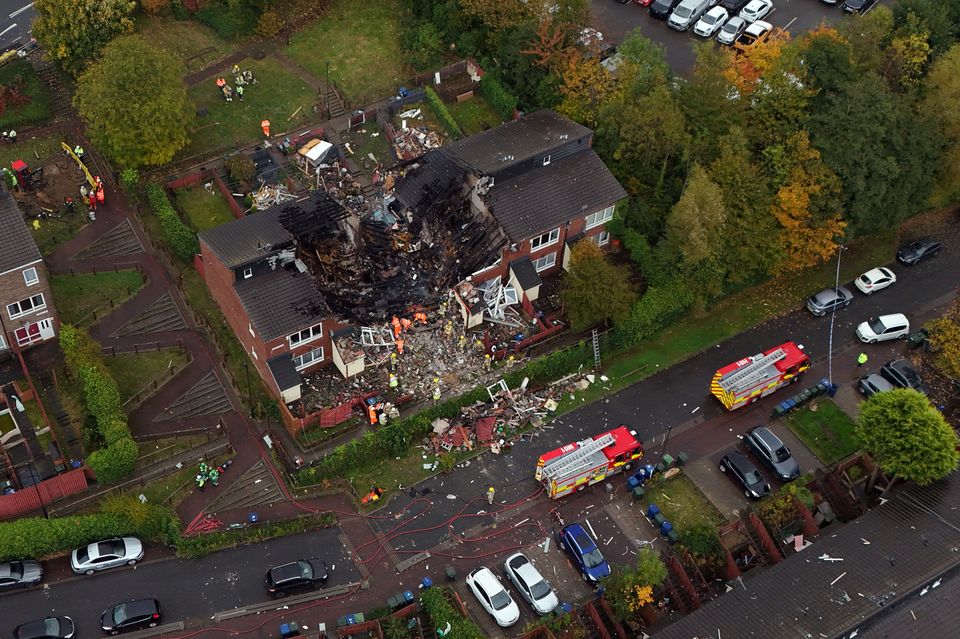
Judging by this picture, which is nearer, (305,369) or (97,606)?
(97,606)

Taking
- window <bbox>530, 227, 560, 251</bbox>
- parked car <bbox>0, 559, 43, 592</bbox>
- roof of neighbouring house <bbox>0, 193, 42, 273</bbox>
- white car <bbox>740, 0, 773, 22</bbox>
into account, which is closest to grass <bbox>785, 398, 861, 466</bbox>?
window <bbox>530, 227, 560, 251</bbox>

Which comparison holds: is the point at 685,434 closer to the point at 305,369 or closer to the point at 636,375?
the point at 636,375

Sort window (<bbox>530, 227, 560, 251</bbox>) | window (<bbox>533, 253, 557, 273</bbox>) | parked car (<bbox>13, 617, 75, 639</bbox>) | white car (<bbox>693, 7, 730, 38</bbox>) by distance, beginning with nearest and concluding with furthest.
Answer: parked car (<bbox>13, 617, 75, 639</bbox>) → window (<bbox>530, 227, 560, 251</bbox>) → window (<bbox>533, 253, 557, 273</bbox>) → white car (<bbox>693, 7, 730, 38</bbox>)

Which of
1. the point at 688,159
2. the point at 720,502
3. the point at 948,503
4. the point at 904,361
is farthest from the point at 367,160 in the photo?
the point at 948,503

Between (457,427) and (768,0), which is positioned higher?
(768,0)

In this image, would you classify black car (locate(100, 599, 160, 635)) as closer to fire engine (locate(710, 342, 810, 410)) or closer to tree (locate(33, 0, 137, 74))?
fire engine (locate(710, 342, 810, 410))

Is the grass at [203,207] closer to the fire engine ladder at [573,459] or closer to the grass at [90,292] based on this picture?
the grass at [90,292]
